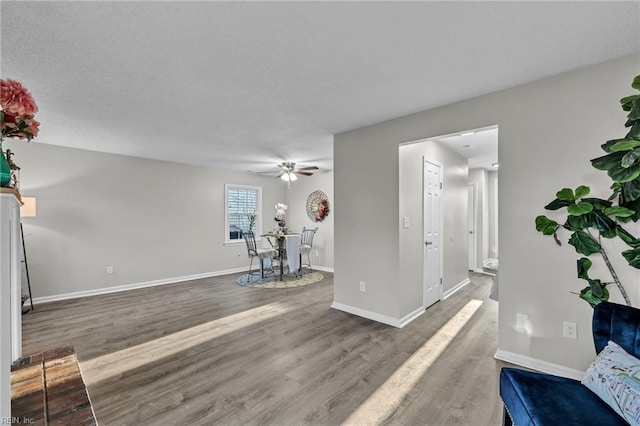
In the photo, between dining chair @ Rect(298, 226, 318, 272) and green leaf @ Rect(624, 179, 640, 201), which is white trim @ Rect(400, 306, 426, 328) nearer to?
green leaf @ Rect(624, 179, 640, 201)

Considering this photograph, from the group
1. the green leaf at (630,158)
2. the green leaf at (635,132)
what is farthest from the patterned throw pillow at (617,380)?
the green leaf at (635,132)

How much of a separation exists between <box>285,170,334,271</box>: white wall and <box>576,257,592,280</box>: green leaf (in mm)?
4990

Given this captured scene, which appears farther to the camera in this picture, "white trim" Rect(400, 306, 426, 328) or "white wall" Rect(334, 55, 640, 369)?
"white trim" Rect(400, 306, 426, 328)

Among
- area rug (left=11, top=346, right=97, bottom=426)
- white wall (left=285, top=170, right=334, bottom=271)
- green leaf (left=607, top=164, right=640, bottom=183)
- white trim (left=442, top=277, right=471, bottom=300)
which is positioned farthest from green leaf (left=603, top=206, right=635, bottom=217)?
white wall (left=285, top=170, right=334, bottom=271)

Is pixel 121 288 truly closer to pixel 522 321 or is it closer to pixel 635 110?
pixel 522 321

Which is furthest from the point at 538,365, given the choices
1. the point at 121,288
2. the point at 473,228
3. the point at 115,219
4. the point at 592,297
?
the point at 115,219

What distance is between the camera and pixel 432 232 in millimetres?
4148

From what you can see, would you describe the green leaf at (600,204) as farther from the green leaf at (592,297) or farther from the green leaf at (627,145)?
the green leaf at (592,297)

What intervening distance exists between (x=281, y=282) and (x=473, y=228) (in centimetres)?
481

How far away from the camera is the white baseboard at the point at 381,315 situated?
11.1 ft

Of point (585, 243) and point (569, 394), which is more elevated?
point (585, 243)

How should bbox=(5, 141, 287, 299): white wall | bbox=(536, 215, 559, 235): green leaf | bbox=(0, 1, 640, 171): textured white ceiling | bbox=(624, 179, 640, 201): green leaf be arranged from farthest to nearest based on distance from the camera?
bbox=(5, 141, 287, 299): white wall < bbox=(536, 215, 559, 235): green leaf < bbox=(624, 179, 640, 201): green leaf < bbox=(0, 1, 640, 171): textured white ceiling

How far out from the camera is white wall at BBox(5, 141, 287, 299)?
4.33m

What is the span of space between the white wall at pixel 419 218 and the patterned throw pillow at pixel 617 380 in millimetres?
1977
